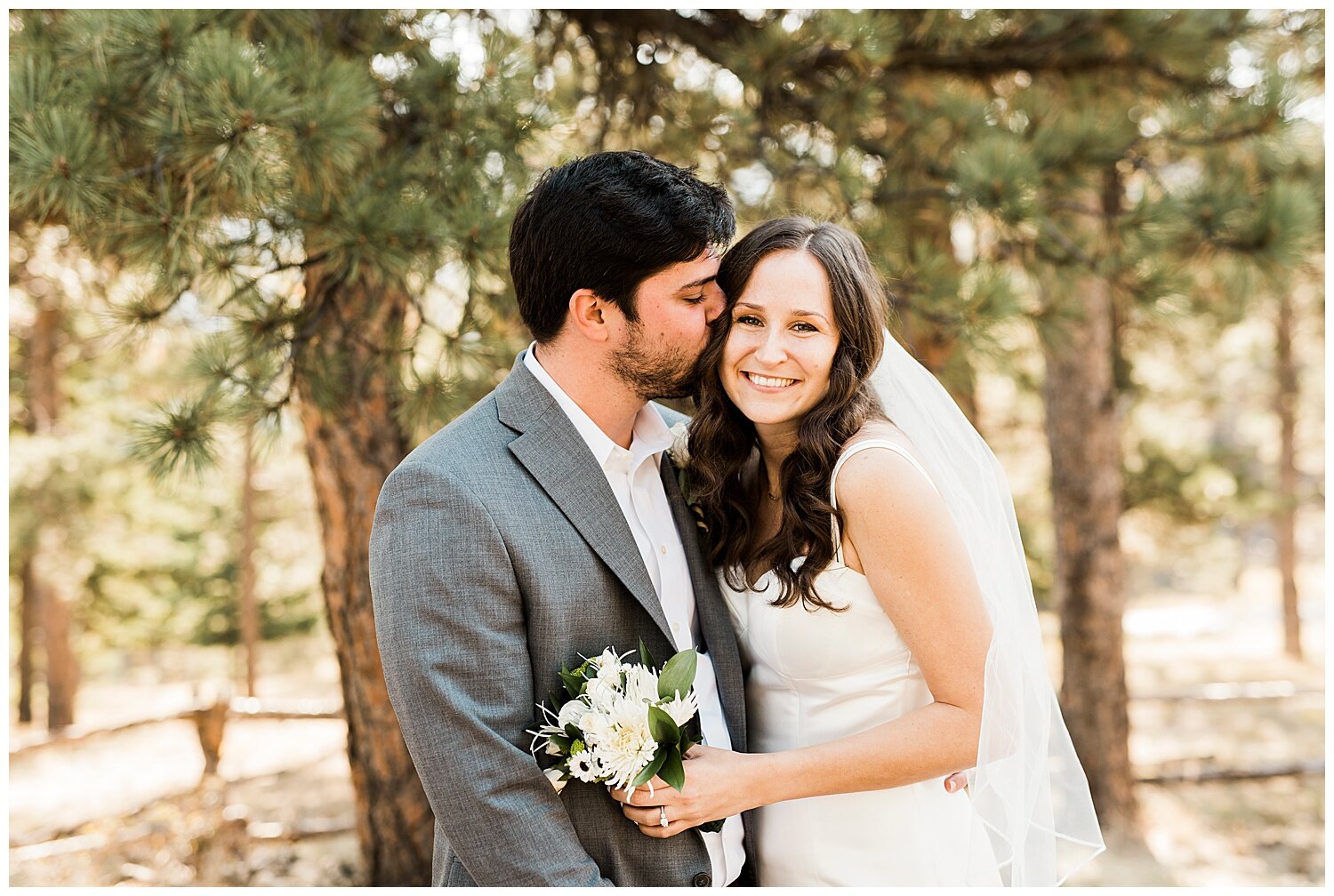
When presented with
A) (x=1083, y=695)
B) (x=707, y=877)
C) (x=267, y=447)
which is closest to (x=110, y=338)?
(x=267, y=447)

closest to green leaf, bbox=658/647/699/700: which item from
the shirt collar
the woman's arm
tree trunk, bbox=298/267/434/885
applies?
the woman's arm

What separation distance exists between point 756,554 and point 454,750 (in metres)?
0.87

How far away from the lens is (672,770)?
1843 mm

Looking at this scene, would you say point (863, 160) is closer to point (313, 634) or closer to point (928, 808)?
point (928, 808)

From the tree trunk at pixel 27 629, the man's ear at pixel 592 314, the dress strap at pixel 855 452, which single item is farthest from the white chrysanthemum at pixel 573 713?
the tree trunk at pixel 27 629

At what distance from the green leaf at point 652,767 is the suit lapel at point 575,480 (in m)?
0.27

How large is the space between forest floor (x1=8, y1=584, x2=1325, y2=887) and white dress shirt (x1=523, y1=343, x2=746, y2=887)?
3885mm

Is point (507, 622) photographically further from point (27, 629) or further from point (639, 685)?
point (27, 629)

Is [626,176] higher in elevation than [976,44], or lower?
lower

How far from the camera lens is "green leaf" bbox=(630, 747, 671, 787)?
1807 millimetres

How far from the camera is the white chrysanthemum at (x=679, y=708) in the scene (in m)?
1.83

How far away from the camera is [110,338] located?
3303mm

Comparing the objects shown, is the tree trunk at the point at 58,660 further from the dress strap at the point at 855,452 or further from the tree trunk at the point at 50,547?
the dress strap at the point at 855,452

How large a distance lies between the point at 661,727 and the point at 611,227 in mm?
1065
